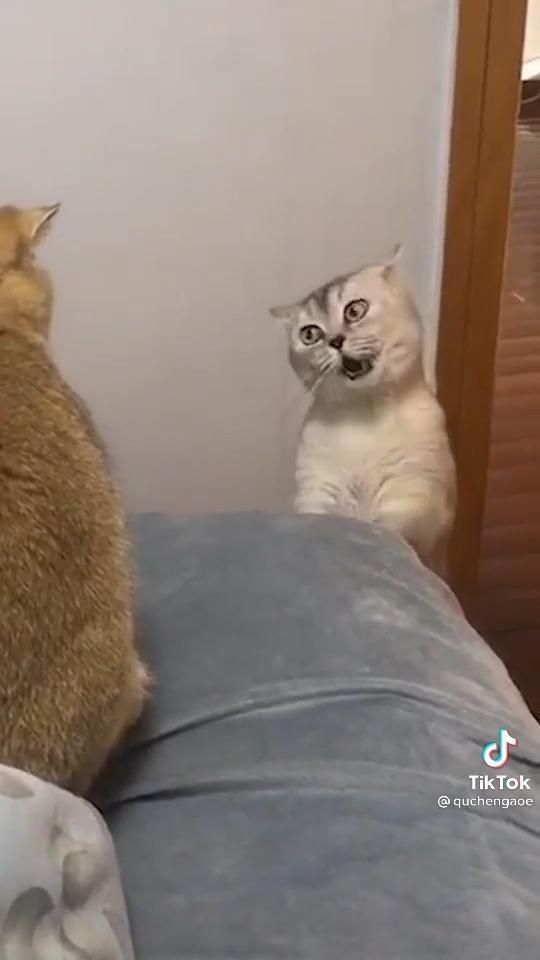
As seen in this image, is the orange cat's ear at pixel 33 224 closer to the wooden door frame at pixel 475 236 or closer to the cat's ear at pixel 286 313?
the cat's ear at pixel 286 313

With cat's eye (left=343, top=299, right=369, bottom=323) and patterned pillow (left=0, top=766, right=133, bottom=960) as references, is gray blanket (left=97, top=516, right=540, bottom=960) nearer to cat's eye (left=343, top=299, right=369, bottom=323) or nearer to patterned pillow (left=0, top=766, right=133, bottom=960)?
patterned pillow (left=0, top=766, right=133, bottom=960)

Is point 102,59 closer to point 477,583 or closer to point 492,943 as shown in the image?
point 477,583

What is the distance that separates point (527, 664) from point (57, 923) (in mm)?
1256

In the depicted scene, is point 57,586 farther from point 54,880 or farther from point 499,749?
point 499,749

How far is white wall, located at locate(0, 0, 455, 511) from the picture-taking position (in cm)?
160

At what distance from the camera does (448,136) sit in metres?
1.71

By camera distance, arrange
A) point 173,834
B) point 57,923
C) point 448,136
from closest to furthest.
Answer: point 57,923
point 173,834
point 448,136

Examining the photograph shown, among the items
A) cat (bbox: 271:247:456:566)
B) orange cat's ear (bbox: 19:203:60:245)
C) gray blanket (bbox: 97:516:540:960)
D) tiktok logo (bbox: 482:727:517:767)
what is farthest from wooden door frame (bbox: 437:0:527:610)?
tiktok logo (bbox: 482:727:517:767)

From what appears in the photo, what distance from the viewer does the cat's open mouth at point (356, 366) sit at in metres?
1.43

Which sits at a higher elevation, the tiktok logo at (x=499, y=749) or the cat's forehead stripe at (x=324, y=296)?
the cat's forehead stripe at (x=324, y=296)

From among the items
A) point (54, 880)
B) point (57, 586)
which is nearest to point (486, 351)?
point (57, 586)

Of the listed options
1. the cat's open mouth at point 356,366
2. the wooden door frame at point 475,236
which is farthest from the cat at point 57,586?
the wooden door frame at point 475,236

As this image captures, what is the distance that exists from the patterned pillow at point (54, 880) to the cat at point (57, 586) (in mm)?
73

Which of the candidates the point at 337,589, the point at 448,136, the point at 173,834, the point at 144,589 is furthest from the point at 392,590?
the point at 448,136
